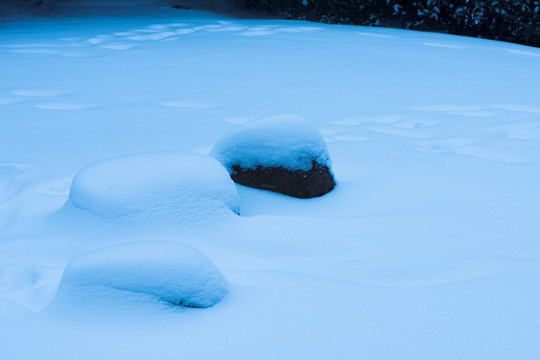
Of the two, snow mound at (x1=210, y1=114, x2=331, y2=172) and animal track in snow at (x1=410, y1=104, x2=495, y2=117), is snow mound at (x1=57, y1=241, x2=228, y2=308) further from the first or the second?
animal track in snow at (x1=410, y1=104, x2=495, y2=117)

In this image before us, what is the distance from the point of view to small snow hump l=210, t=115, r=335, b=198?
1.91m

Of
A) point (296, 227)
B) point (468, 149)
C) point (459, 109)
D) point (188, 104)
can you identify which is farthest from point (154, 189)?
point (459, 109)

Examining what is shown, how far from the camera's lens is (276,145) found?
195cm

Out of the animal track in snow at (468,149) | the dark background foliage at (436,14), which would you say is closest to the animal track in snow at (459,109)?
the animal track in snow at (468,149)

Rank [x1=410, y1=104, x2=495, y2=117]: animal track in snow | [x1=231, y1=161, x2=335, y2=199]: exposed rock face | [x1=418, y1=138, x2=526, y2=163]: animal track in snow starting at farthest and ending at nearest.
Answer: [x1=410, y1=104, x2=495, y2=117]: animal track in snow, [x1=418, y1=138, x2=526, y2=163]: animal track in snow, [x1=231, y1=161, x2=335, y2=199]: exposed rock face

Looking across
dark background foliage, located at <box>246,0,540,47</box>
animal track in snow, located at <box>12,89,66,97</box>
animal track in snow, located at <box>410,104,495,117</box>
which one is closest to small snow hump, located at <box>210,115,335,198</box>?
animal track in snow, located at <box>410,104,495,117</box>

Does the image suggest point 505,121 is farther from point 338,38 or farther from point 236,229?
point 338,38

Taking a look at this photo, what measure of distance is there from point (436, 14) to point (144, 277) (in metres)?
7.77

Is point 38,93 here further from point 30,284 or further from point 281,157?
point 30,284

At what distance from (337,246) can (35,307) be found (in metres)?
0.81

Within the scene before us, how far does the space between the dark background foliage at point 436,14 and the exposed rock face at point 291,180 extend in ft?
21.1

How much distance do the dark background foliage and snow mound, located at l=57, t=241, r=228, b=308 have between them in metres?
7.30

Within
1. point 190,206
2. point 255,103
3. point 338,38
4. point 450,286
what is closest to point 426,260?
point 450,286

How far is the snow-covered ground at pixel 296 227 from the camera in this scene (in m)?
1.04
